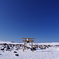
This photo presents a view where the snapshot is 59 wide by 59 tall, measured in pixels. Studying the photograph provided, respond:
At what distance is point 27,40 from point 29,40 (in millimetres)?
503

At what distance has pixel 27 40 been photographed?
13938mm

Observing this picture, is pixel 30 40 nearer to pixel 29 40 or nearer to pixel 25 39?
pixel 29 40

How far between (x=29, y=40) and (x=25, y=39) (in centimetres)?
105

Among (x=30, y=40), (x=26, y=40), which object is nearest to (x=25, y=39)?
(x=26, y=40)

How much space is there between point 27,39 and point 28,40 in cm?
35

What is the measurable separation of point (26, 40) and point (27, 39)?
0.42m

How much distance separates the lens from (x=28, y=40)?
13.9 meters

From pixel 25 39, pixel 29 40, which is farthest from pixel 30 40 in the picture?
pixel 25 39

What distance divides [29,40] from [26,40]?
0.77 meters

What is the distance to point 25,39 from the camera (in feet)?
46.4

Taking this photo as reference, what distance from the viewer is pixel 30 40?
14.0 metres

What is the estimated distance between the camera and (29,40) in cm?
1398

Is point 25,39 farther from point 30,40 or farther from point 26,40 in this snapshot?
point 30,40

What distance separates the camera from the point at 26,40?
46.3 ft
